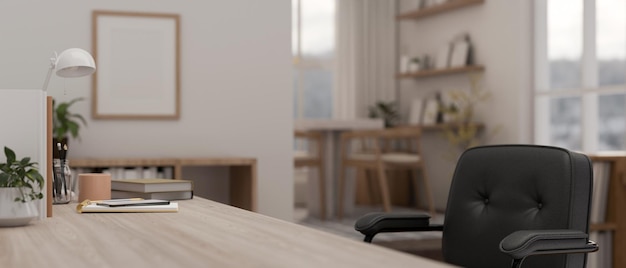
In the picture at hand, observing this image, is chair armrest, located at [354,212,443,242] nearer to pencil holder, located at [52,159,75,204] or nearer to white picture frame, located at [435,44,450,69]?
pencil holder, located at [52,159,75,204]

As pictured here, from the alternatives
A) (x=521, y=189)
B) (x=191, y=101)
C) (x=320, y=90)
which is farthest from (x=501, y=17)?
(x=521, y=189)

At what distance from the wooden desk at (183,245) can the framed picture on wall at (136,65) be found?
3.38 metres

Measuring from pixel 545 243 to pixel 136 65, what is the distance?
12.0 ft

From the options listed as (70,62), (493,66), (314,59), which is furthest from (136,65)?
(314,59)

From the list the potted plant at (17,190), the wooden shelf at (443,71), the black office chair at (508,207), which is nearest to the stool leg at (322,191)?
the wooden shelf at (443,71)

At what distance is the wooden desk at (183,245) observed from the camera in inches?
56.3

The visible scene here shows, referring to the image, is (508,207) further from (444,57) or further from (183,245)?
(444,57)

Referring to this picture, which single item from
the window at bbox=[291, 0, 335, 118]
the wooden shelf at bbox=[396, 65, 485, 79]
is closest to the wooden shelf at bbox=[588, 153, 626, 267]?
the wooden shelf at bbox=[396, 65, 485, 79]

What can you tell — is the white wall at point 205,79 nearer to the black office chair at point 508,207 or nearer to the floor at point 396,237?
the floor at point 396,237

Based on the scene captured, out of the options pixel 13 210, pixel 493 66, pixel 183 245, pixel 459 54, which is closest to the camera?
pixel 183 245

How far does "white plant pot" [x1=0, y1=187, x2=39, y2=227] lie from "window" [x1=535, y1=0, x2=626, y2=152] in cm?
536

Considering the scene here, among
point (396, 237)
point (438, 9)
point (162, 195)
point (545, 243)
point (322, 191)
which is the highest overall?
point (438, 9)

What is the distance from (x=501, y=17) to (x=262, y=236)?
630 centimetres

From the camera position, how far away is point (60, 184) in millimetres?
2592
